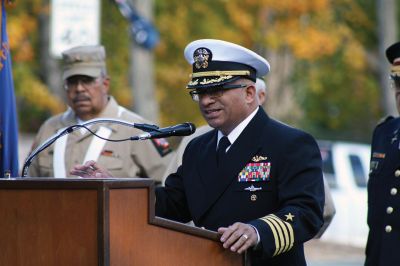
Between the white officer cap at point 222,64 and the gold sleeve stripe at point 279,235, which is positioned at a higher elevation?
the white officer cap at point 222,64

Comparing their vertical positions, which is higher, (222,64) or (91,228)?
(222,64)

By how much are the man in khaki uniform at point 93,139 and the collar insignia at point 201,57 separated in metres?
2.25

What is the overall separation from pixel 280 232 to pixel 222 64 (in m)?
0.93

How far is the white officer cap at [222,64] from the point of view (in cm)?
540

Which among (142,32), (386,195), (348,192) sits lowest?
(348,192)

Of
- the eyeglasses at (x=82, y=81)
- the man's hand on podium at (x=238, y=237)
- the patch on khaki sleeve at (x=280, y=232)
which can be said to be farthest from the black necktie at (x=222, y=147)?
the eyeglasses at (x=82, y=81)

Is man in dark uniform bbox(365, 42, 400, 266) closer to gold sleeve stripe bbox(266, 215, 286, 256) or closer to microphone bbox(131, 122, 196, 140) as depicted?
gold sleeve stripe bbox(266, 215, 286, 256)

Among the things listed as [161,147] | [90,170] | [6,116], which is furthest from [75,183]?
[161,147]

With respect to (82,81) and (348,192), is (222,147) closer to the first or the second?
(82,81)

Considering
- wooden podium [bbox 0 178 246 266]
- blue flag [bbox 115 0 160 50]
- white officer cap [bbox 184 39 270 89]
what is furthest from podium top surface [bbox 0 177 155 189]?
blue flag [bbox 115 0 160 50]

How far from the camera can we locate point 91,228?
14.7ft

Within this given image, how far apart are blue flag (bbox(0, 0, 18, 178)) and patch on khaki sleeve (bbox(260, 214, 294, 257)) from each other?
8.12 feet

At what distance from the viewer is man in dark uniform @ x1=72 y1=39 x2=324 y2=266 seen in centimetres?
511

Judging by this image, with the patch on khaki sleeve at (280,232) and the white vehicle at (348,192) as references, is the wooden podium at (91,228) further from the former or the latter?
the white vehicle at (348,192)
